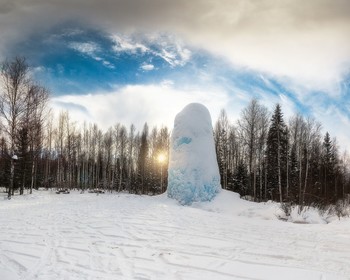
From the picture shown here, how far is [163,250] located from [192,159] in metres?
11.7

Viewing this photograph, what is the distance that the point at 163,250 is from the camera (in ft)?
19.8

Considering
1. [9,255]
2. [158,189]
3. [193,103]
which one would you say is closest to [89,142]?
[158,189]

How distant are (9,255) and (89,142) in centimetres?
4274

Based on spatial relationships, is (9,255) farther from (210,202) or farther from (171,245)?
(210,202)

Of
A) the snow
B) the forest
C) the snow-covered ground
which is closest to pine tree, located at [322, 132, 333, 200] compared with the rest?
the forest

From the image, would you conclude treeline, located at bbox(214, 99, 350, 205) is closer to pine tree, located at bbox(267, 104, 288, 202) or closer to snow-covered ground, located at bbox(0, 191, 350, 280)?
pine tree, located at bbox(267, 104, 288, 202)

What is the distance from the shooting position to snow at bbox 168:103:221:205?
56.6ft

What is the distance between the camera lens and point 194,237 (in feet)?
24.1

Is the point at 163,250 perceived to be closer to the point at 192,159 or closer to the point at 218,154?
the point at 192,159

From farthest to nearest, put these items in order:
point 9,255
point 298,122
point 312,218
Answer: point 298,122, point 312,218, point 9,255

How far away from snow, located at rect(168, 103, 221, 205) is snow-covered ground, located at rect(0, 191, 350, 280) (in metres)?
7.43

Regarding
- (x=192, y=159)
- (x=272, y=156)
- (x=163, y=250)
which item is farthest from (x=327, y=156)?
(x=163, y=250)

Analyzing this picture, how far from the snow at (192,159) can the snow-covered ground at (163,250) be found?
7428mm

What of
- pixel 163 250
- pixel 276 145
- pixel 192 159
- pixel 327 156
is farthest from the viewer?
pixel 327 156
